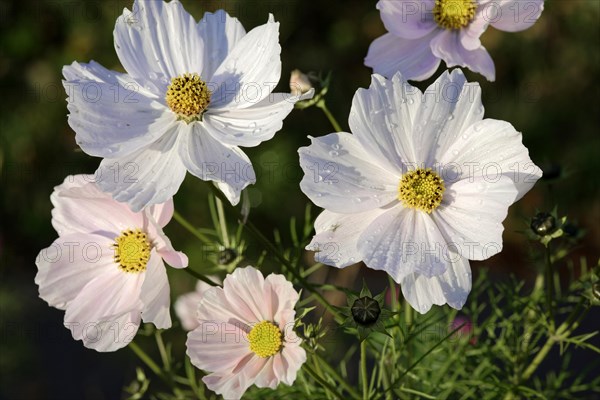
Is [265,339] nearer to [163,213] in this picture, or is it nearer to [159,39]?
[163,213]

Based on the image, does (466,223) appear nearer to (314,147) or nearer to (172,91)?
(314,147)

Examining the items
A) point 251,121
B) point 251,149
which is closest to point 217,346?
point 251,121

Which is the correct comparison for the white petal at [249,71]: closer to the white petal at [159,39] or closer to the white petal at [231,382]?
the white petal at [159,39]

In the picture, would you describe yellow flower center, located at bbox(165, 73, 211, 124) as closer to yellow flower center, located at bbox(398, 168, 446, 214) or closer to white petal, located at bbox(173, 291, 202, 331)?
yellow flower center, located at bbox(398, 168, 446, 214)

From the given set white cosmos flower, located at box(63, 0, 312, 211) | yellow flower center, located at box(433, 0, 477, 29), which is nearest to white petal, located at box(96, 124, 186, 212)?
white cosmos flower, located at box(63, 0, 312, 211)

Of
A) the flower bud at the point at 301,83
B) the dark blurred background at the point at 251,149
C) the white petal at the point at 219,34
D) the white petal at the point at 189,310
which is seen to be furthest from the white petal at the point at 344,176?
the dark blurred background at the point at 251,149

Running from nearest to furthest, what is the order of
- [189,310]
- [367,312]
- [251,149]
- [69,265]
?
[367,312] < [69,265] < [189,310] < [251,149]
